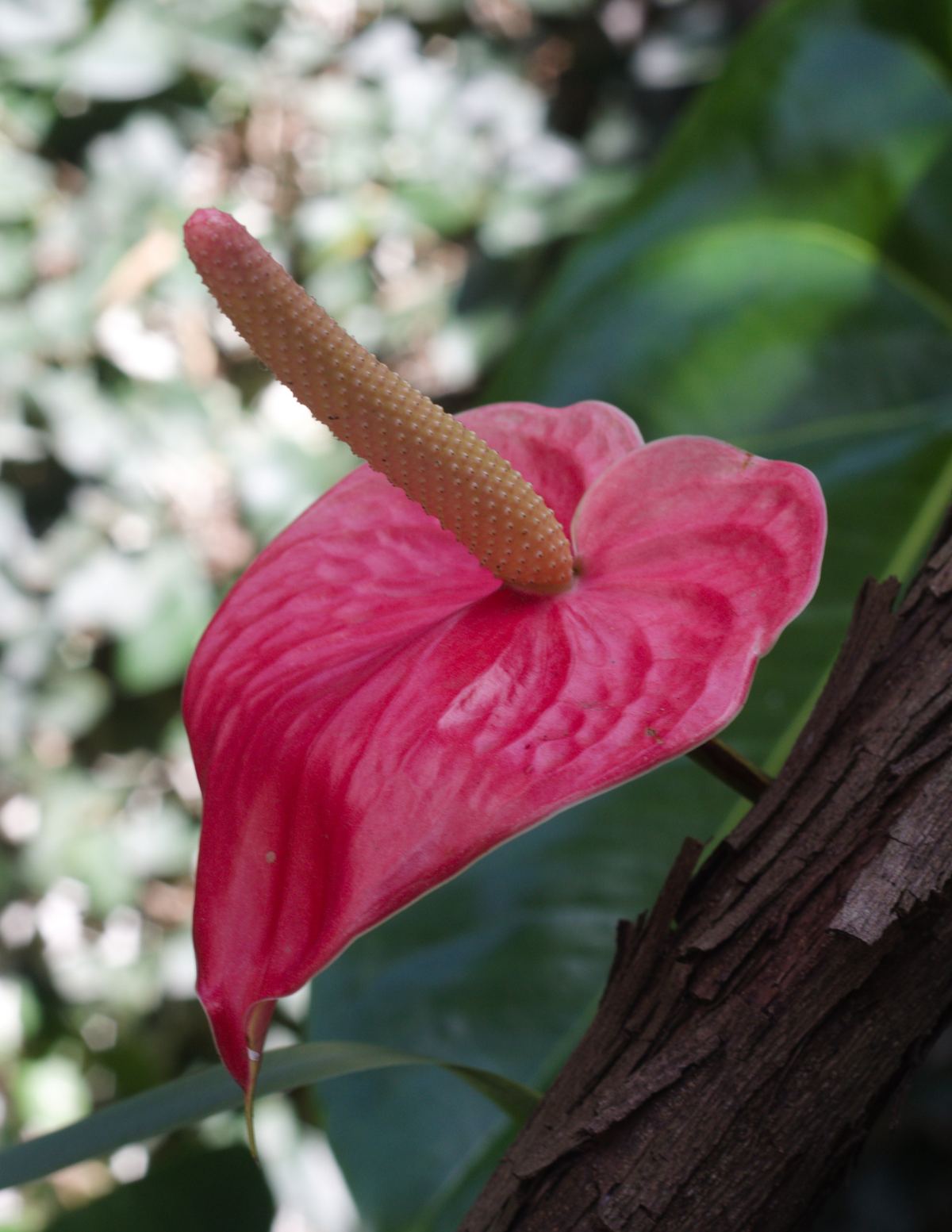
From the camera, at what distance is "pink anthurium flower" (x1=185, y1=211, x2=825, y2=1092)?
245 mm

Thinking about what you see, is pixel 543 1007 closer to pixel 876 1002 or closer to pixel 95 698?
pixel 876 1002

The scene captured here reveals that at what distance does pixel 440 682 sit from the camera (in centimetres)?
28

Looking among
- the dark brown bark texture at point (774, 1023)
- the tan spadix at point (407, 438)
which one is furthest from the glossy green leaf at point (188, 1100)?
the tan spadix at point (407, 438)

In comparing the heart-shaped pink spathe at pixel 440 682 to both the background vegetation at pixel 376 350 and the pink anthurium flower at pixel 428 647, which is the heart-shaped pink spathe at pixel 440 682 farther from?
the background vegetation at pixel 376 350

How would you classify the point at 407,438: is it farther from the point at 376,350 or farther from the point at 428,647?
the point at 376,350

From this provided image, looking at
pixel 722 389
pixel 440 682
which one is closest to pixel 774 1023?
pixel 440 682

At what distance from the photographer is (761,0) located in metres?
1.13

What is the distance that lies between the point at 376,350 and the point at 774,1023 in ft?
3.23

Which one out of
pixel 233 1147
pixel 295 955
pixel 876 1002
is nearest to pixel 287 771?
pixel 295 955

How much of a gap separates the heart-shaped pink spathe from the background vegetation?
0.72 feet

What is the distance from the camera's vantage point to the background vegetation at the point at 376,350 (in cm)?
54

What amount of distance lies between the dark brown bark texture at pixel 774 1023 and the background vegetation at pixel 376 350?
0.68 feet

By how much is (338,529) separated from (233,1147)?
340mm

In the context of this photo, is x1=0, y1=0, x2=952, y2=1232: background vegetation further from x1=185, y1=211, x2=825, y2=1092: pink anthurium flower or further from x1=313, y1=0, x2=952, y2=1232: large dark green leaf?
x1=185, y1=211, x2=825, y2=1092: pink anthurium flower
